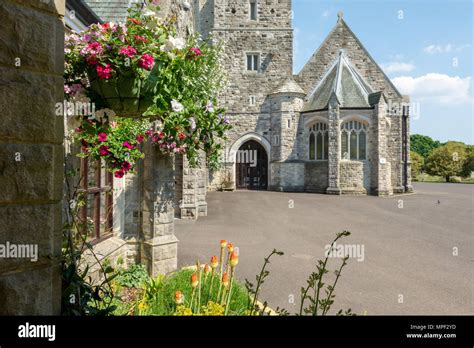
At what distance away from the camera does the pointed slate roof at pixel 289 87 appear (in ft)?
72.4

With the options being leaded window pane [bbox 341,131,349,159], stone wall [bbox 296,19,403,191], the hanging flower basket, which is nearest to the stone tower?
stone wall [bbox 296,19,403,191]

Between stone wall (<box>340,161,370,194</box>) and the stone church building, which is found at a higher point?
the stone church building

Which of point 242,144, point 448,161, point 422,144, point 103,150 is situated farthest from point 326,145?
point 422,144

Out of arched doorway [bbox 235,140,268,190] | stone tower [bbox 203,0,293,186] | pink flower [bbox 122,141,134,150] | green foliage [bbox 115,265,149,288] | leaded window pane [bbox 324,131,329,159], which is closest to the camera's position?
pink flower [bbox 122,141,134,150]

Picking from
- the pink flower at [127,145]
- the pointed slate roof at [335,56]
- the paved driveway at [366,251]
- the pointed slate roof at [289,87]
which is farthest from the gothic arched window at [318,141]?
the pink flower at [127,145]

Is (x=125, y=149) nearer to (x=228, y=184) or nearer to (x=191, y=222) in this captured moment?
(x=191, y=222)

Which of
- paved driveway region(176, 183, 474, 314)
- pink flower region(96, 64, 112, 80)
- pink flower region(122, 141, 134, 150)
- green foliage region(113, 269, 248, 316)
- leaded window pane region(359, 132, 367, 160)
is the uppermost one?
leaded window pane region(359, 132, 367, 160)

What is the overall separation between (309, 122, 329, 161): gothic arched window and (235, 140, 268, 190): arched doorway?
3920 mm

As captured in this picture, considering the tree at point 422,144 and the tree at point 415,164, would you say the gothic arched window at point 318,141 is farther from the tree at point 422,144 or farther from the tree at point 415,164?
the tree at point 422,144

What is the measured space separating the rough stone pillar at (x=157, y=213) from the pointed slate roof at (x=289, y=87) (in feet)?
61.4

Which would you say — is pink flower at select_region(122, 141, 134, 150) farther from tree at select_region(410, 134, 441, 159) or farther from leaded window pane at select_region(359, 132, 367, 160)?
tree at select_region(410, 134, 441, 159)

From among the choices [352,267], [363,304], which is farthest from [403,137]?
[363,304]

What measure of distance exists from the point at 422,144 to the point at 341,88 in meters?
65.7

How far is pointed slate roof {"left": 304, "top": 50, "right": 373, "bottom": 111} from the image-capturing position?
21094 mm
